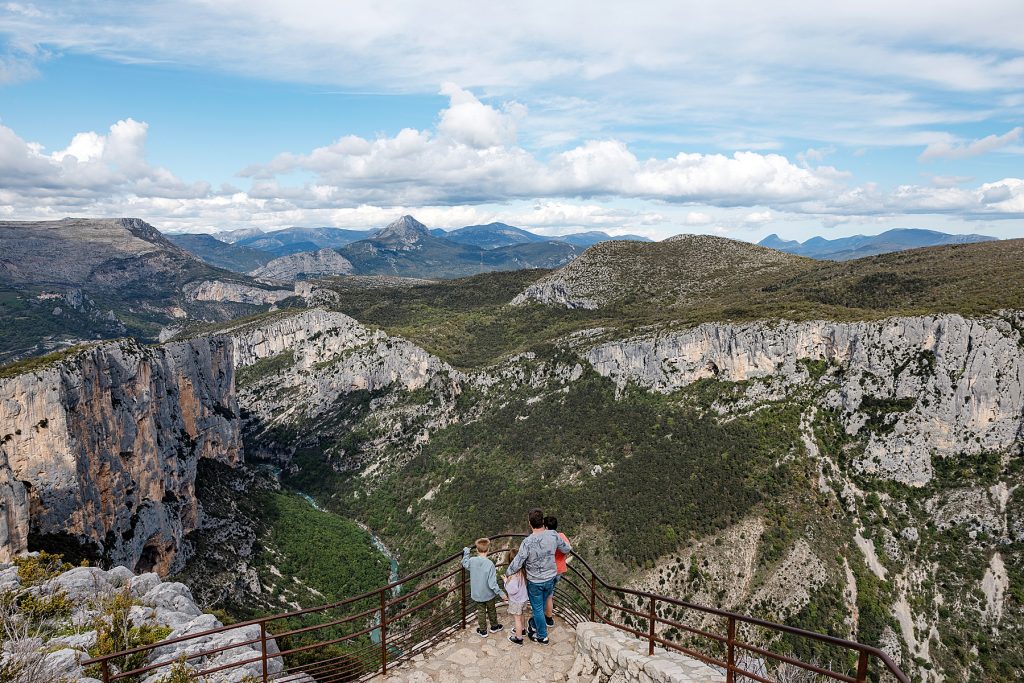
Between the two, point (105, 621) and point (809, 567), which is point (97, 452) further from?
point (809, 567)

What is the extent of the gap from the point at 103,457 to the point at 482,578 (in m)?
46.0

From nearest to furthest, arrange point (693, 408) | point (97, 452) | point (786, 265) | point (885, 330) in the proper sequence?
point (97, 452), point (885, 330), point (693, 408), point (786, 265)

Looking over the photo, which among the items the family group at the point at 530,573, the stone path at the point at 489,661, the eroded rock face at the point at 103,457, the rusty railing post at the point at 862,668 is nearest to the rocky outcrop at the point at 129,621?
the stone path at the point at 489,661

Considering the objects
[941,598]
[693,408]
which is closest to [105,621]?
[941,598]

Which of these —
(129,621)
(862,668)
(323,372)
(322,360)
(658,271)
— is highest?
(658,271)

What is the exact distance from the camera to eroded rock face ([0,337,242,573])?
37.4m

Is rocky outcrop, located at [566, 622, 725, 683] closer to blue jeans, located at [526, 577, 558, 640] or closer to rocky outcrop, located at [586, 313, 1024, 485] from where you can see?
blue jeans, located at [526, 577, 558, 640]

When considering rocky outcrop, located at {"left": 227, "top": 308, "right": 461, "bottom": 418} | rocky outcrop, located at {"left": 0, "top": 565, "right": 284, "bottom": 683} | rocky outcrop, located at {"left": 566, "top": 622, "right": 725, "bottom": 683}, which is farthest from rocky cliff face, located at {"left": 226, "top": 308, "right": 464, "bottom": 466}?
rocky outcrop, located at {"left": 566, "top": 622, "right": 725, "bottom": 683}

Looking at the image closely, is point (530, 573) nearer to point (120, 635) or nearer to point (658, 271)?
point (120, 635)

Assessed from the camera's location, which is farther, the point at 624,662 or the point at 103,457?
the point at 103,457

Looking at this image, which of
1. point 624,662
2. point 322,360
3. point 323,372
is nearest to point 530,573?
point 624,662

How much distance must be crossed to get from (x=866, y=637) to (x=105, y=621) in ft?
181

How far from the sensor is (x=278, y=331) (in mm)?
139750

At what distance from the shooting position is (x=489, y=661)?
40.6 feet
